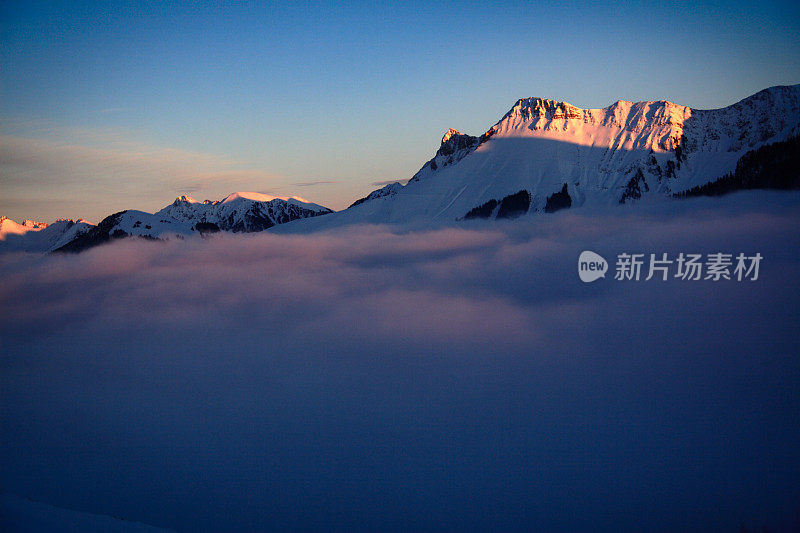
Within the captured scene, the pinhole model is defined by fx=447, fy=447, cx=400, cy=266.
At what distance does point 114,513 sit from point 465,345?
116 meters

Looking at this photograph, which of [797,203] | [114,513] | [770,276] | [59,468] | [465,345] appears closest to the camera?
[114,513]

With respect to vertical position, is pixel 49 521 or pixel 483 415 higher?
pixel 49 521

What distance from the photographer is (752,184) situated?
162375 millimetres

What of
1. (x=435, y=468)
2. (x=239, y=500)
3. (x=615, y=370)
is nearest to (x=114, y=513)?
(x=239, y=500)

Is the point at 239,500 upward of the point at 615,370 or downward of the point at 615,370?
downward

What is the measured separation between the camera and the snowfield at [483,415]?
3403 inches

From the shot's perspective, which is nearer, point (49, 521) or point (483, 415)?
point (49, 521)

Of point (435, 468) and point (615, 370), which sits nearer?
point (435, 468)

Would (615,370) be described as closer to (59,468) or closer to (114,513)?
(114,513)

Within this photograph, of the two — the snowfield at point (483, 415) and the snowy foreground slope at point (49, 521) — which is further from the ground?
the snowy foreground slope at point (49, 521)

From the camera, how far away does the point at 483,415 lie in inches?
4847

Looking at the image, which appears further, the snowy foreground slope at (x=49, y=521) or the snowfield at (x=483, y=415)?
the snowfield at (x=483, y=415)

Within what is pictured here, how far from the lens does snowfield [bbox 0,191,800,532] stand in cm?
8644

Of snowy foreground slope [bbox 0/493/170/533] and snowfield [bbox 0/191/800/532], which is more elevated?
snowy foreground slope [bbox 0/493/170/533]
